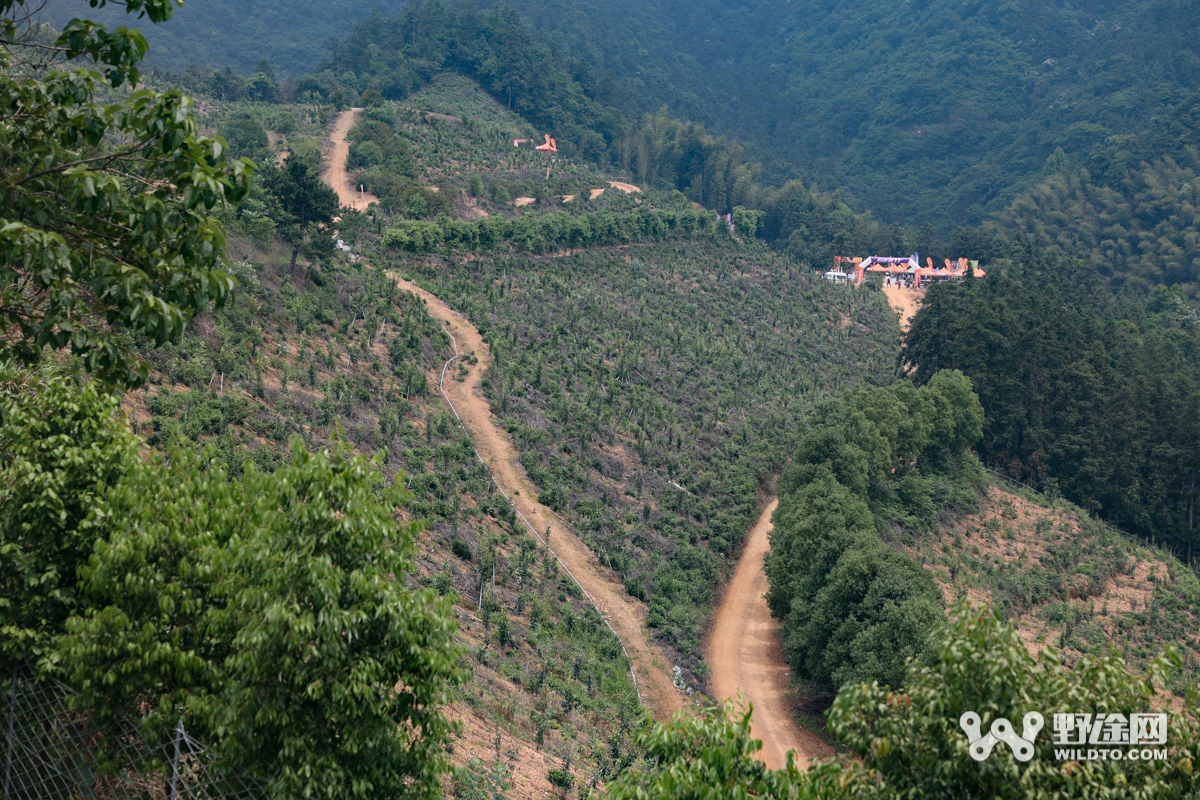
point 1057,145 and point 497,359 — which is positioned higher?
point 1057,145

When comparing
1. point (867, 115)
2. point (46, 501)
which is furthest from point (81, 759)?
point (867, 115)

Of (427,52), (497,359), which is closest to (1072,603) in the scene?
(497,359)

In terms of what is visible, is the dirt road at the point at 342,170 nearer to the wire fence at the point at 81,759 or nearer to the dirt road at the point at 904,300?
the dirt road at the point at 904,300

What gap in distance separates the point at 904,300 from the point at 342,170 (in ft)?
179

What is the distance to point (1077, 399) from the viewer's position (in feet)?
160

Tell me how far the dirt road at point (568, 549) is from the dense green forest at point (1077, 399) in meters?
33.0

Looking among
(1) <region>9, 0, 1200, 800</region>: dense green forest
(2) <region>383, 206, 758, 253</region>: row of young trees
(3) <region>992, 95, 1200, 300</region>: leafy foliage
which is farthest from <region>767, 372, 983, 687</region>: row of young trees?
(3) <region>992, 95, 1200, 300</region>: leafy foliage

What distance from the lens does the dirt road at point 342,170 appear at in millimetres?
59994

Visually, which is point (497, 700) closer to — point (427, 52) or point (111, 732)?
point (111, 732)

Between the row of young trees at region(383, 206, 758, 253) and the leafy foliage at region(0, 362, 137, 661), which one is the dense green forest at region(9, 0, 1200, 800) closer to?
the leafy foliage at region(0, 362, 137, 661)

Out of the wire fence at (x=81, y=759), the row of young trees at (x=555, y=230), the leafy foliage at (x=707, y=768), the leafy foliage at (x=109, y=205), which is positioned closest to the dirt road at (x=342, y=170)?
the row of young trees at (x=555, y=230)

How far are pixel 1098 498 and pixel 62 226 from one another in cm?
5407

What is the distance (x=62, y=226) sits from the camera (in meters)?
6.65

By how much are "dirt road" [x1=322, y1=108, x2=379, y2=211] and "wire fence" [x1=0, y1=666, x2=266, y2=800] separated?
51499mm
